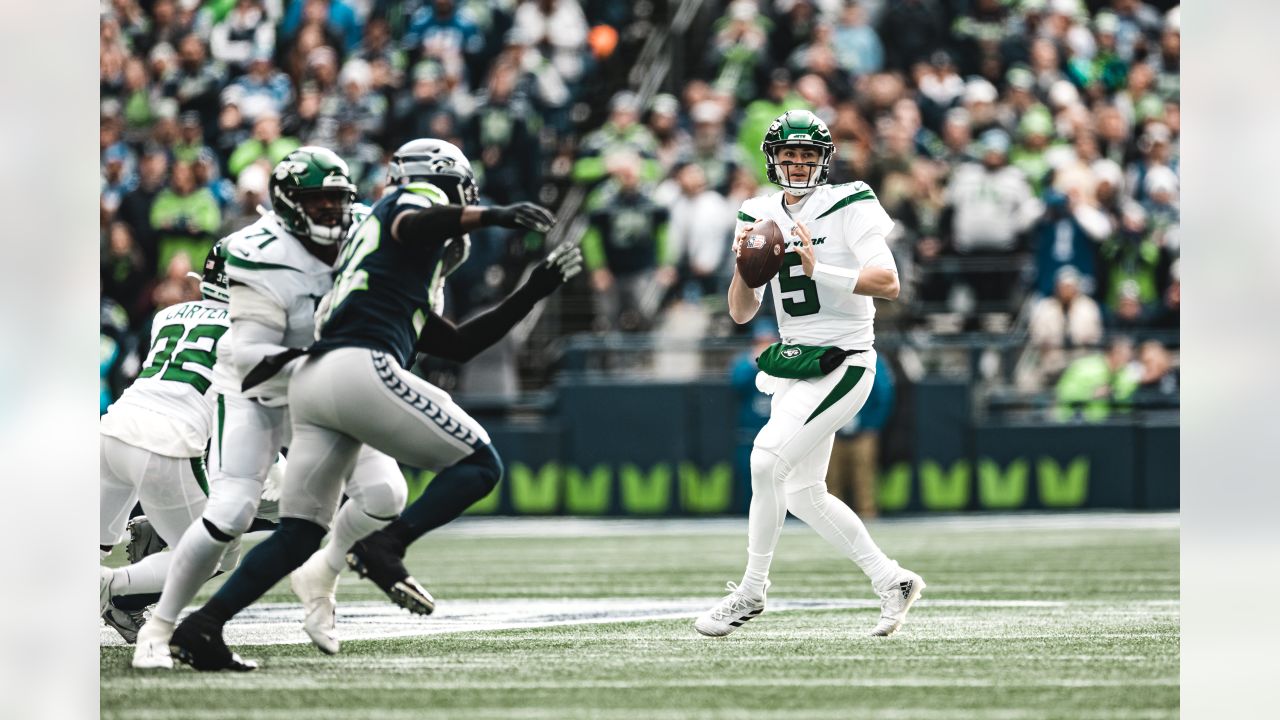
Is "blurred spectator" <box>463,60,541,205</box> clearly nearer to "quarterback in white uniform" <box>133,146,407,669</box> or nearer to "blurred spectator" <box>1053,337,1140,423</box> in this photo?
"blurred spectator" <box>1053,337,1140,423</box>

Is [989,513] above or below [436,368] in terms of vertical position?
below

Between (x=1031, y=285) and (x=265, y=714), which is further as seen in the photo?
(x=1031, y=285)

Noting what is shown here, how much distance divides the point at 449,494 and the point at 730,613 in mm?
1393

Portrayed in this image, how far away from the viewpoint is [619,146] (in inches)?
555

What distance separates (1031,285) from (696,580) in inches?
220

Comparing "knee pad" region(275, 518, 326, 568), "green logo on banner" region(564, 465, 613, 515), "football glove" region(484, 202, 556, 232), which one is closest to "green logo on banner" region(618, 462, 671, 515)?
"green logo on banner" region(564, 465, 613, 515)

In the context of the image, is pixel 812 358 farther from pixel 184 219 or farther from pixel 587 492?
pixel 184 219

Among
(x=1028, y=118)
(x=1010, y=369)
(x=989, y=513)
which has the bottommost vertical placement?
(x=989, y=513)

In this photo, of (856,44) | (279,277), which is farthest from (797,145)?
(856,44)

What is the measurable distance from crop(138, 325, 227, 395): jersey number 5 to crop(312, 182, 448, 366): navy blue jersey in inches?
42.0

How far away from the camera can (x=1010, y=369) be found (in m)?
13.5

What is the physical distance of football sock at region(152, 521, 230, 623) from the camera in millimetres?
5668
